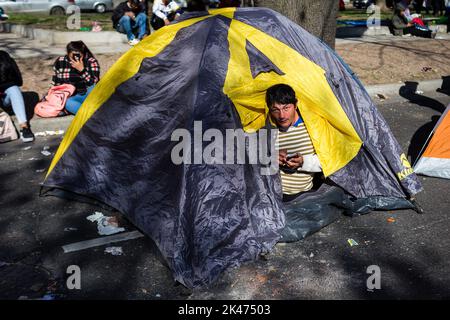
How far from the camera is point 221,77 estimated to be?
4129 mm

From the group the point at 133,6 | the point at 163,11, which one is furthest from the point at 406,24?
the point at 133,6

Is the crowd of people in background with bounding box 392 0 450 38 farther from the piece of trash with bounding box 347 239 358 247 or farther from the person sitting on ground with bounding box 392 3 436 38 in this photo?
the piece of trash with bounding box 347 239 358 247

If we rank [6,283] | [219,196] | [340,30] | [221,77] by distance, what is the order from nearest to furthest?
[6,283], [219,196], [221,77], [340,30]

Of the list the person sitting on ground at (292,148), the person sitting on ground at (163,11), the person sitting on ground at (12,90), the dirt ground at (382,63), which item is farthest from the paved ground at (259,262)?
the person sitting on ground at (163,11)

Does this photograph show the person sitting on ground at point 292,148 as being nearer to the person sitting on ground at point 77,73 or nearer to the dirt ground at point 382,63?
the person sitting on ground at point 77,73

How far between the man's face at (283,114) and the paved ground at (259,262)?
0.95 m

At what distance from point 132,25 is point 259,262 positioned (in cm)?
841

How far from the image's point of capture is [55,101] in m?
7.09

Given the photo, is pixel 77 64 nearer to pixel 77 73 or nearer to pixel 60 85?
pixel 77 73
